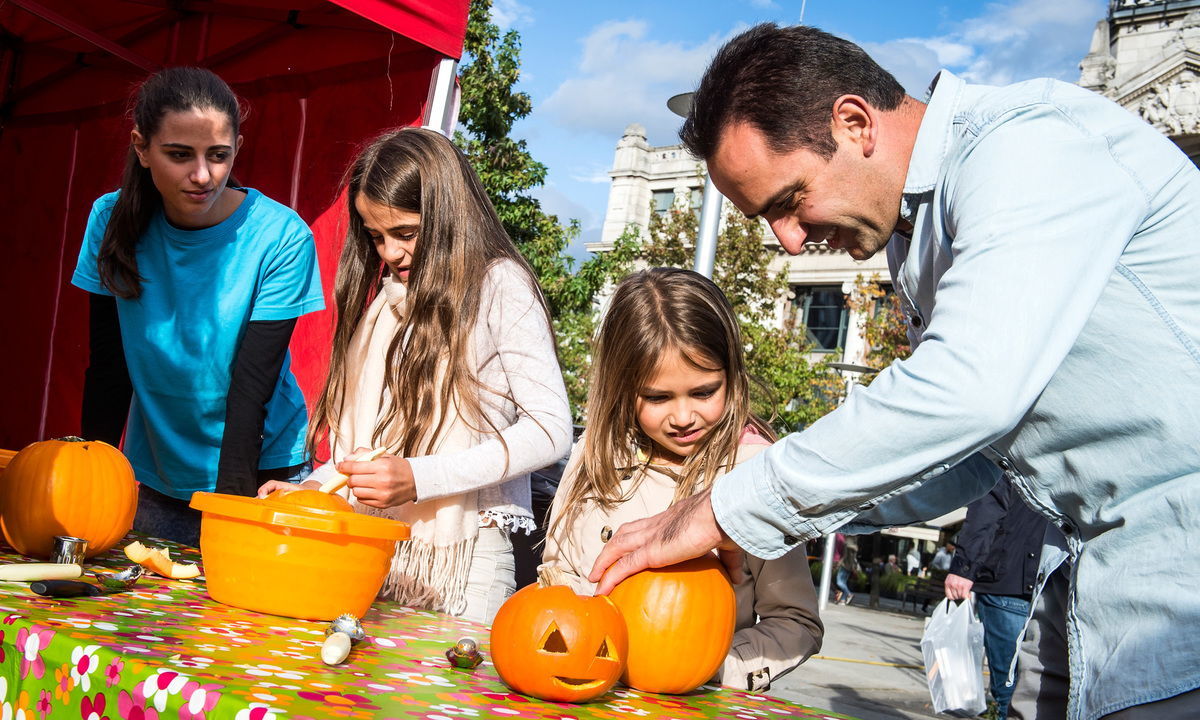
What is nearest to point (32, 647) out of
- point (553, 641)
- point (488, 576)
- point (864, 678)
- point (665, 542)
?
point (553, 641)

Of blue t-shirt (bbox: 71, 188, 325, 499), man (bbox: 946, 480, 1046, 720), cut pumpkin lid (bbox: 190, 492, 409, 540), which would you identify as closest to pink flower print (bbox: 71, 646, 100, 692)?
cut pumpkin lid (bbox: 190, 492, 409, 540)

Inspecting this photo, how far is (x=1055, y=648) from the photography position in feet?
6.15

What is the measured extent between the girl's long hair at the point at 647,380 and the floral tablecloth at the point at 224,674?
0.72 metres

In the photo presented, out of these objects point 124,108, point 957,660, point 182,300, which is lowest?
point 957,660

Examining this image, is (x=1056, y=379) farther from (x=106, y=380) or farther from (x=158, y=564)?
(x=106, y=380)

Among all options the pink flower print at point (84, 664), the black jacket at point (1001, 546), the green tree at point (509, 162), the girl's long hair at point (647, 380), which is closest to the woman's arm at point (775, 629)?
the girl's long hair at point (647, 380)

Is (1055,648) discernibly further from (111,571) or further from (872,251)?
(111,571)

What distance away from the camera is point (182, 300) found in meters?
2.65

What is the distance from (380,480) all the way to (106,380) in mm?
1161

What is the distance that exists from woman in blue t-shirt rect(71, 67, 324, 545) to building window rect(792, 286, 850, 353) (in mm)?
28588

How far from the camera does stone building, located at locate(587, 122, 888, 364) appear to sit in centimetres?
2967

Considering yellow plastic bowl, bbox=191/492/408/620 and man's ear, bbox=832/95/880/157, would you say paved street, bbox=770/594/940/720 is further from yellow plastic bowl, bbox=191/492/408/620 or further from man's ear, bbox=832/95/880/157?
man's ear, bbox=832/95/880/157

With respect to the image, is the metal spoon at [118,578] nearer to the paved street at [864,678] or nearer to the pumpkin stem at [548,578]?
the pumpkin stem at [548,578]

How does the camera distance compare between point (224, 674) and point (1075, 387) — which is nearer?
point (224, 674)
